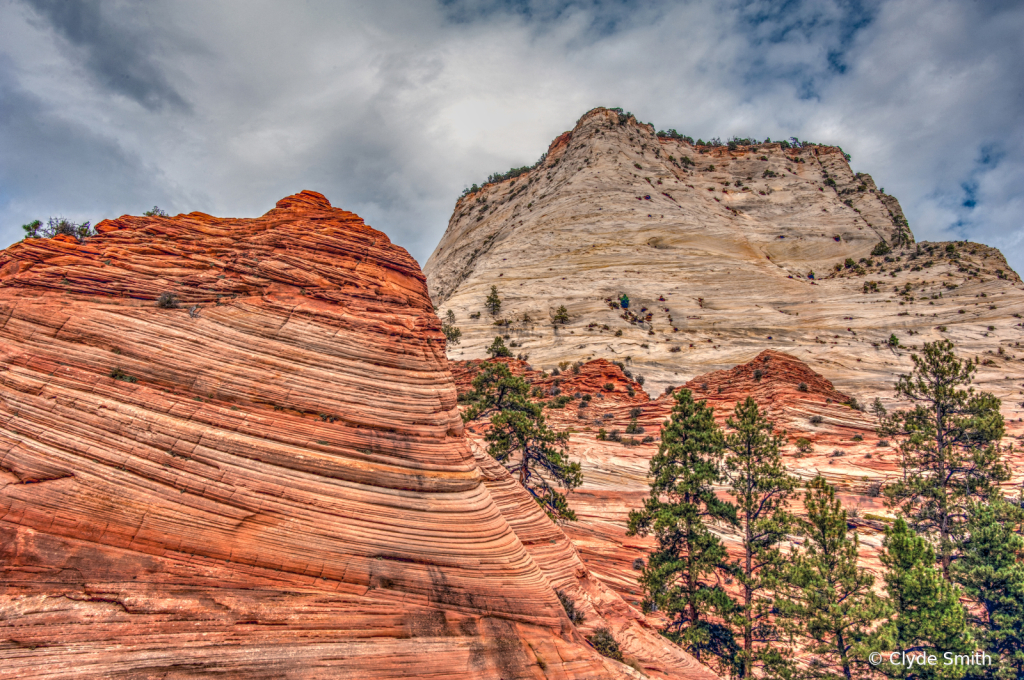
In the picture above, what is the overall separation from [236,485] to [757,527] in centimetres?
1852

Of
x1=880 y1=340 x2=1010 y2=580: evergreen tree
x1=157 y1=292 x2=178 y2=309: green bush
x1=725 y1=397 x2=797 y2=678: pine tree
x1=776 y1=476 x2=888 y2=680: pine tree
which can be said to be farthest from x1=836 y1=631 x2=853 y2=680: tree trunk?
x1=157 y1=292 x2=178 y2=309: green bush

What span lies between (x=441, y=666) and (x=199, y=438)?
241 inches

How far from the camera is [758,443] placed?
20.2 m

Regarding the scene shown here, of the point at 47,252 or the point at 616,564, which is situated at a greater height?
the point at 47,252

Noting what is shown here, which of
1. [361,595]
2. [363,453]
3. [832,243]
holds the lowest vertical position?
[361,595]

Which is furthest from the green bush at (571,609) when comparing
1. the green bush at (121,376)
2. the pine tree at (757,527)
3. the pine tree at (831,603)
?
the green bush at (121,376)

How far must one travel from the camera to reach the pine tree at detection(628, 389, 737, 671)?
1764 cm

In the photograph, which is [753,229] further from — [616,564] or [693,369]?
[616,564]

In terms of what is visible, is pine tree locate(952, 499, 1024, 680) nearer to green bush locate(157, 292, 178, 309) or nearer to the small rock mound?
the small rock mound

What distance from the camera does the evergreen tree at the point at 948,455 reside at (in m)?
20.3

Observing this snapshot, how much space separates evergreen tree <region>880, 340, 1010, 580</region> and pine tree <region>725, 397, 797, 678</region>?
677cm

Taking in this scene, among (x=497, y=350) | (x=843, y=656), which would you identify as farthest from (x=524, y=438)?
(x=497, y=350)

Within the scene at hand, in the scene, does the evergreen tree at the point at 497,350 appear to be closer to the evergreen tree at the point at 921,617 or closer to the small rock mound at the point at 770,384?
the small rock mound at the point at 770,384

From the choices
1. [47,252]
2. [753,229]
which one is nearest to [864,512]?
[47,252]
